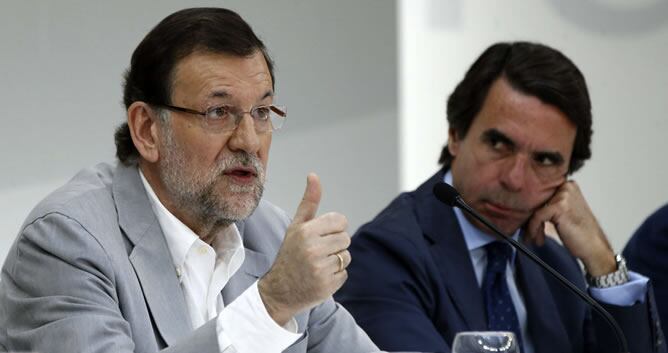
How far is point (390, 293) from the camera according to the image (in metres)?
2.70

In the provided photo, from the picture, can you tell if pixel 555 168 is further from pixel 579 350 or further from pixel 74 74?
pixel 74 74

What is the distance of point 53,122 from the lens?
12.1 feet

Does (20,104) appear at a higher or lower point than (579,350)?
higher

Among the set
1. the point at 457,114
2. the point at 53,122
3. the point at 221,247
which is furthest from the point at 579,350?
the point at 53,122

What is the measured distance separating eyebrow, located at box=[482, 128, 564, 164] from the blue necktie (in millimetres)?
228

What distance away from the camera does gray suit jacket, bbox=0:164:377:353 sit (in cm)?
194

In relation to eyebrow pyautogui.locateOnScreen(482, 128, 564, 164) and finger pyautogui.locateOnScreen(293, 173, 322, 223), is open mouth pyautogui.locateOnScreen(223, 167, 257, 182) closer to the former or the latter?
finger pyautogui.locateOnScreen(293, 173, 322, 223)

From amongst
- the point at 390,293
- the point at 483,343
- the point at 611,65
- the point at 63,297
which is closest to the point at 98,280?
the point at 63,297

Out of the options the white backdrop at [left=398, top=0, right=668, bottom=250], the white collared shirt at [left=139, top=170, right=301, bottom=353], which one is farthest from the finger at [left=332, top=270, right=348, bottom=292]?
the white backdrop at [left=398, top=0, right=668, bottom=250]

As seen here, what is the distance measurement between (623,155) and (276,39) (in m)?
1.45

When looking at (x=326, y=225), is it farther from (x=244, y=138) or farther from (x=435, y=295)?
(x=435, y=295)

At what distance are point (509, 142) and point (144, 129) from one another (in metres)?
0.97

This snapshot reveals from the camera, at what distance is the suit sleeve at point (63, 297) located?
6.31ft

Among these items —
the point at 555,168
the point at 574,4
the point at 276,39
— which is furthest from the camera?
the point at 574,4
